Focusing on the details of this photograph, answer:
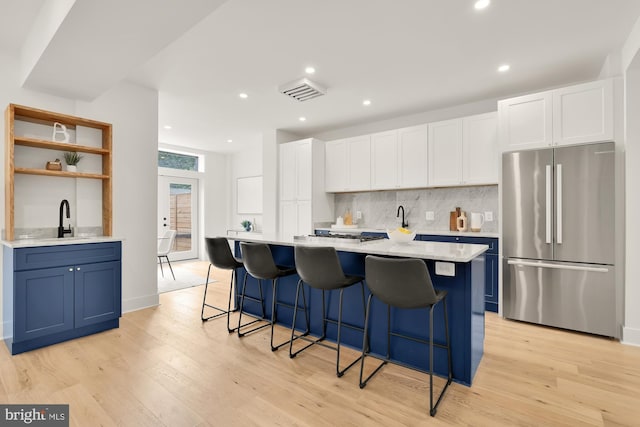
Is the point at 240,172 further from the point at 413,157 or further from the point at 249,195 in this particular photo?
the point at 413,157

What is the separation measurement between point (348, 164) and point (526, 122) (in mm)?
2655

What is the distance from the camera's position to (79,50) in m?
2.44

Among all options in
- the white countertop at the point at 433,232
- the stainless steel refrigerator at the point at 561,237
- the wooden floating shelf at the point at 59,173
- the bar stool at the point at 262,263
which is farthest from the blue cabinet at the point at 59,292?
the stainless steel refrigerator at the point at 561,237

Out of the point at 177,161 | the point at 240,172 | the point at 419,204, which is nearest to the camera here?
the point at 419,204

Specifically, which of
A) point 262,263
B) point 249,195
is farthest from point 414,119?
point 249,195

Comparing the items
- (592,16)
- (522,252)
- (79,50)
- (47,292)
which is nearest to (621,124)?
(592,16)

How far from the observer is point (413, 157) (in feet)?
15.5

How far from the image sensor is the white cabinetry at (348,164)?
17.1ft

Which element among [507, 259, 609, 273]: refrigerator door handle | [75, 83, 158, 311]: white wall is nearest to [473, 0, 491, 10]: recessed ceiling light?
[507, 259, 609, 273]: refrigerator door handle

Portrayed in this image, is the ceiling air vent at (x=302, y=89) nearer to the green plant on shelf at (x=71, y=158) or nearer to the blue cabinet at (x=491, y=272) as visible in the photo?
the green plant on shelf at (x=71, y=158)

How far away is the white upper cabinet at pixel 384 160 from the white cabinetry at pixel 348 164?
91 mm

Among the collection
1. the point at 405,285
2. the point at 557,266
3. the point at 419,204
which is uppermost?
the point at 419,204

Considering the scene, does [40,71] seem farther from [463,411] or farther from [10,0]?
[463,411]

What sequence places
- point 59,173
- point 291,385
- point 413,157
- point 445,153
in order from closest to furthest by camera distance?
point 291,385, point 59,173, point 445,153, point 413,157
